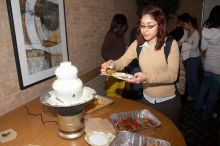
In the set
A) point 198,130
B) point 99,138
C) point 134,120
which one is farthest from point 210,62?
point 99,138

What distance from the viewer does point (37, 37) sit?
2.22 meters

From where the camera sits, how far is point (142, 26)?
1.89m

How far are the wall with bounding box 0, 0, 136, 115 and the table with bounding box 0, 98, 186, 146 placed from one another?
15 centimetres

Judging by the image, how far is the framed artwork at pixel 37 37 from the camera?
2.00 meters

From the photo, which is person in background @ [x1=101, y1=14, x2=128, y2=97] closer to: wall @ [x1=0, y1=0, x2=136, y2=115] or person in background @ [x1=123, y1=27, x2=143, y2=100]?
person in background @ [x1=123, y1=27, x2=143, y2=100]

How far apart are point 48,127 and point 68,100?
16.8 inches

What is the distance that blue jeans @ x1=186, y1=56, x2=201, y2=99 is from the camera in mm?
4137

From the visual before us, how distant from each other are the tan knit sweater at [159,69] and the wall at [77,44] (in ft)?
3.04

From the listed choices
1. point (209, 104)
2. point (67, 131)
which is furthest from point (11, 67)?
point (209, 104)

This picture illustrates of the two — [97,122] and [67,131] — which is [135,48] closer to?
[97,122]

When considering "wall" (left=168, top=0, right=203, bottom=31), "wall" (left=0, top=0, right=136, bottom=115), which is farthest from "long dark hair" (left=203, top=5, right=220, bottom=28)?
"wall" (left=168, top=0, right=203, bottom=31)

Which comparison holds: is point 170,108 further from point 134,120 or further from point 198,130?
point 198,130

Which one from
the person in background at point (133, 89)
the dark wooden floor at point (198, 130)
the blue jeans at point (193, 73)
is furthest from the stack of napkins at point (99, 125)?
the blue jeans at point (193, 73)

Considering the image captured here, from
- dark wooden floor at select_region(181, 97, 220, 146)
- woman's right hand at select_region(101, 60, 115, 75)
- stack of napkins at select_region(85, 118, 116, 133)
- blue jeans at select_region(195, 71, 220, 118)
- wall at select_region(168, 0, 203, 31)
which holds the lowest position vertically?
dark wooden floor at select_region(181, 97, 220, 146)
